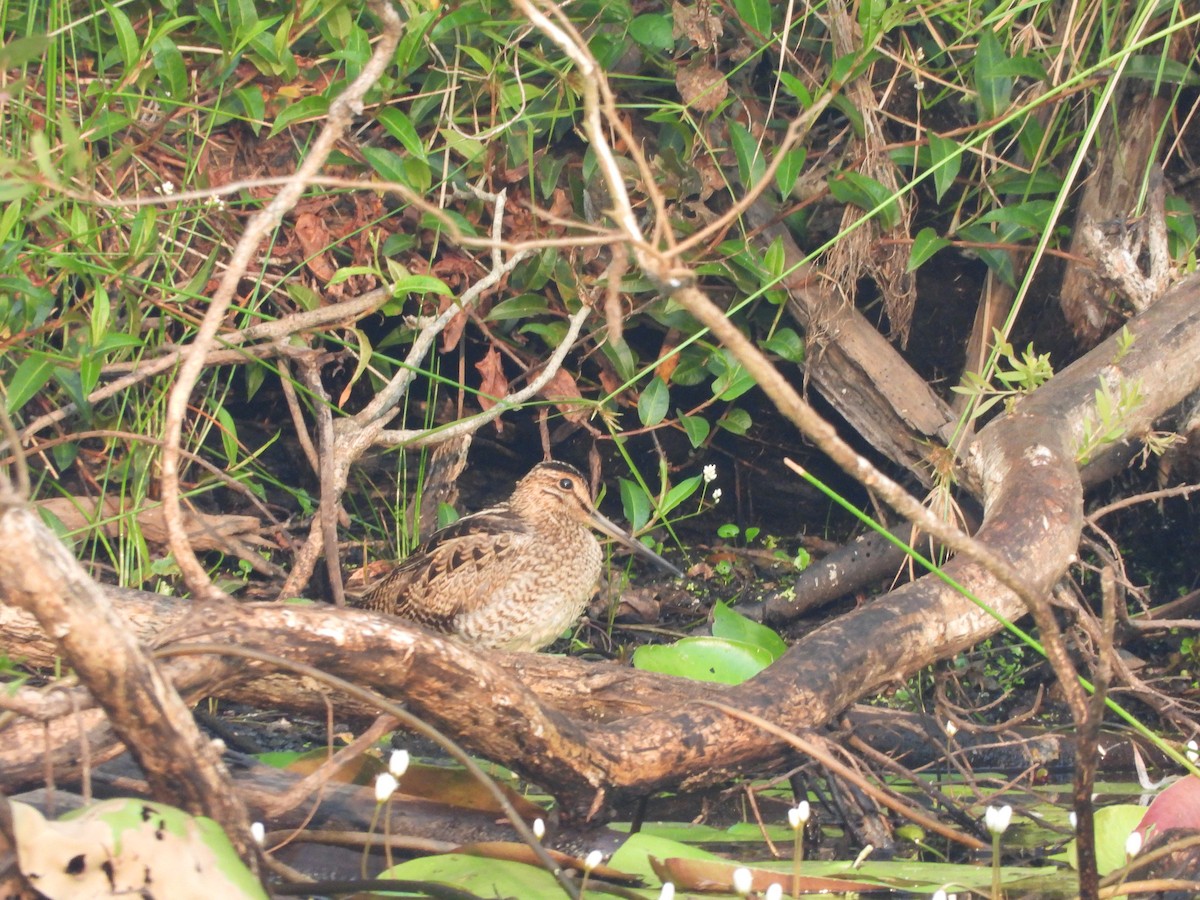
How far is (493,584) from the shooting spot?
14.5ft

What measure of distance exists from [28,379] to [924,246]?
2.78 m

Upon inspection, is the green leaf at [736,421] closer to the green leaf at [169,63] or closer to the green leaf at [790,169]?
the green leaf at [790,169]

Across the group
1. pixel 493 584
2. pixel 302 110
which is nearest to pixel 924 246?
pixel 493 584

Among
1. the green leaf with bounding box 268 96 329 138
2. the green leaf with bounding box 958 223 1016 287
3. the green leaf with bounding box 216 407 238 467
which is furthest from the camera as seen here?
the green leaf with bounding box 216 407 238 467

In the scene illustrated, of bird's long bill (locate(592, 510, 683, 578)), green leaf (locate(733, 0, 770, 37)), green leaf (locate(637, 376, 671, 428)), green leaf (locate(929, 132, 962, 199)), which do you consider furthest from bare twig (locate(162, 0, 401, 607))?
Answer: bird's long bill (locate(592, 510, 683, 578))

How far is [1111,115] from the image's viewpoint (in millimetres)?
4211

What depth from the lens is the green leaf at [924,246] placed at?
4191 millimetres

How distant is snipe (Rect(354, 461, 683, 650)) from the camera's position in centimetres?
435

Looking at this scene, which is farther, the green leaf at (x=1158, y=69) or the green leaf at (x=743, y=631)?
the green leaf at (x=743, y=631)

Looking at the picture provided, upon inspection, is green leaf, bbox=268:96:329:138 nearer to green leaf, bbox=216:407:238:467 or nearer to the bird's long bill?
green leaf, bbox=216:407:238:467

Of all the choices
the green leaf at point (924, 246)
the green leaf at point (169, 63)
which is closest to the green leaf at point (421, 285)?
the green leaf at point (169, 63)

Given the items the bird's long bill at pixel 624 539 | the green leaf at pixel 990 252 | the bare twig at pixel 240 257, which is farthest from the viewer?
the bird's long bill at pixel 624 539

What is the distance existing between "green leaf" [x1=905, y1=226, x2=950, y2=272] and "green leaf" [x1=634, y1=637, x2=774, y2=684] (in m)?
1.38

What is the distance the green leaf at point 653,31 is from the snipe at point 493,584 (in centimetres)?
169
